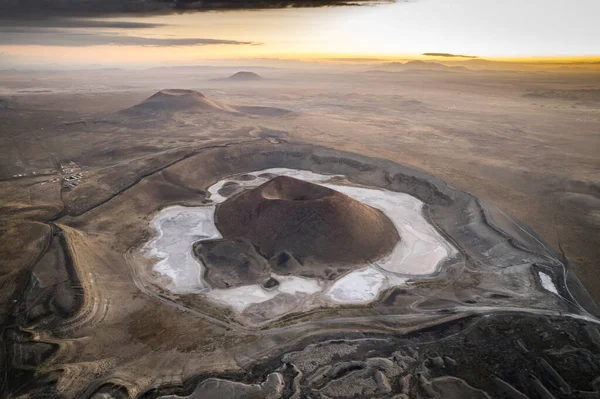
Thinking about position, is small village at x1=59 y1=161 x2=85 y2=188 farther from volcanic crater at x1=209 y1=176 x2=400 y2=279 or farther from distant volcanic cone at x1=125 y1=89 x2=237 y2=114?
distant volcanic cone at x1=125 y1=89 x2=237 y2=114

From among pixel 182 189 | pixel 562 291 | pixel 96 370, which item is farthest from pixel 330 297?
pixel 182 189

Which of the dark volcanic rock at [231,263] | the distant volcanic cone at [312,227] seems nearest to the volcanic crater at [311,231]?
the distant volcanic cone at [312,227]

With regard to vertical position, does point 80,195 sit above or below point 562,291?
below

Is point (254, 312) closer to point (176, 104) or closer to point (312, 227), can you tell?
point (312, 227)

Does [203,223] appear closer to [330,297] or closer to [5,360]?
[330,297]

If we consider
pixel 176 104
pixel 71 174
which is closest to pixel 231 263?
pixel 71 174

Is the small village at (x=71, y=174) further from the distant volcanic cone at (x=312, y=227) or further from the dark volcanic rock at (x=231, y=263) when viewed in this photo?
the dark volcanic rock at (x=231, y=263)

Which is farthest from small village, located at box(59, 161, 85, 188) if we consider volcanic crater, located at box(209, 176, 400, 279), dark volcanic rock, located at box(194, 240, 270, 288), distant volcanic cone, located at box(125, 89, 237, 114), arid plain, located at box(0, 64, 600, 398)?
distant volcanic cone, located at box(125, 89, 237, 114)
